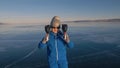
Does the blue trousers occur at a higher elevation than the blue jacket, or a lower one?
lower

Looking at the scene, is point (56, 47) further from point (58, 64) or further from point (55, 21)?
point (55, 21)

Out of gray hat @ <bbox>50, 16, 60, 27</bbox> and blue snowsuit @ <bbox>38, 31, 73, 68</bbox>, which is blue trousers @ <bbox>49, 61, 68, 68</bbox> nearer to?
blue snowsuit @ <bbox>38, 31, 73, 68</bbox>

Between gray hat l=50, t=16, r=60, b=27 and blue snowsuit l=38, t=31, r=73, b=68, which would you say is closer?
gray hat l=50, t=16, r=60, b=27

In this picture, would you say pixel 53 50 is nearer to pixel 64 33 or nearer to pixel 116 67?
pixel 64 33

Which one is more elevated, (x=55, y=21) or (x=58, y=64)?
(x=55, y=21)

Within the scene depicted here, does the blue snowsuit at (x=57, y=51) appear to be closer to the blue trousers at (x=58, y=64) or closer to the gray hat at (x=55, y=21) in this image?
the blue trousers at (x=58, y=64)

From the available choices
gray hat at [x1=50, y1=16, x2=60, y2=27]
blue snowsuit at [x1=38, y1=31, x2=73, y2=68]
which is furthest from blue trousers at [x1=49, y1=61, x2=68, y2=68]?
gray hat at [x1=50, y1=16, x2=60, y2=27]

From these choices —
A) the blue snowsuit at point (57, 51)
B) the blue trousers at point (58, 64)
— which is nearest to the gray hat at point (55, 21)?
the blue snowsuit at point (57, 51)

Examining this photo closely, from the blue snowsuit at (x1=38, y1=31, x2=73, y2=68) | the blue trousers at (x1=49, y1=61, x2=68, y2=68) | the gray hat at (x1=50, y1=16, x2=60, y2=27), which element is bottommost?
the blue trousers at (x1=49, y1=61, x2=68, y2=68)

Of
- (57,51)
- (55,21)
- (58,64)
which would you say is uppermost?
(55,21)

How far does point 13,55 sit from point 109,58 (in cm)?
556

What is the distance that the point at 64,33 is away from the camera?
4.53 metres

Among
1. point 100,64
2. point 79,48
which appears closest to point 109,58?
point 100,64

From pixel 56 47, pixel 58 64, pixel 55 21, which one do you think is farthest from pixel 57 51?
pixel 55 21
